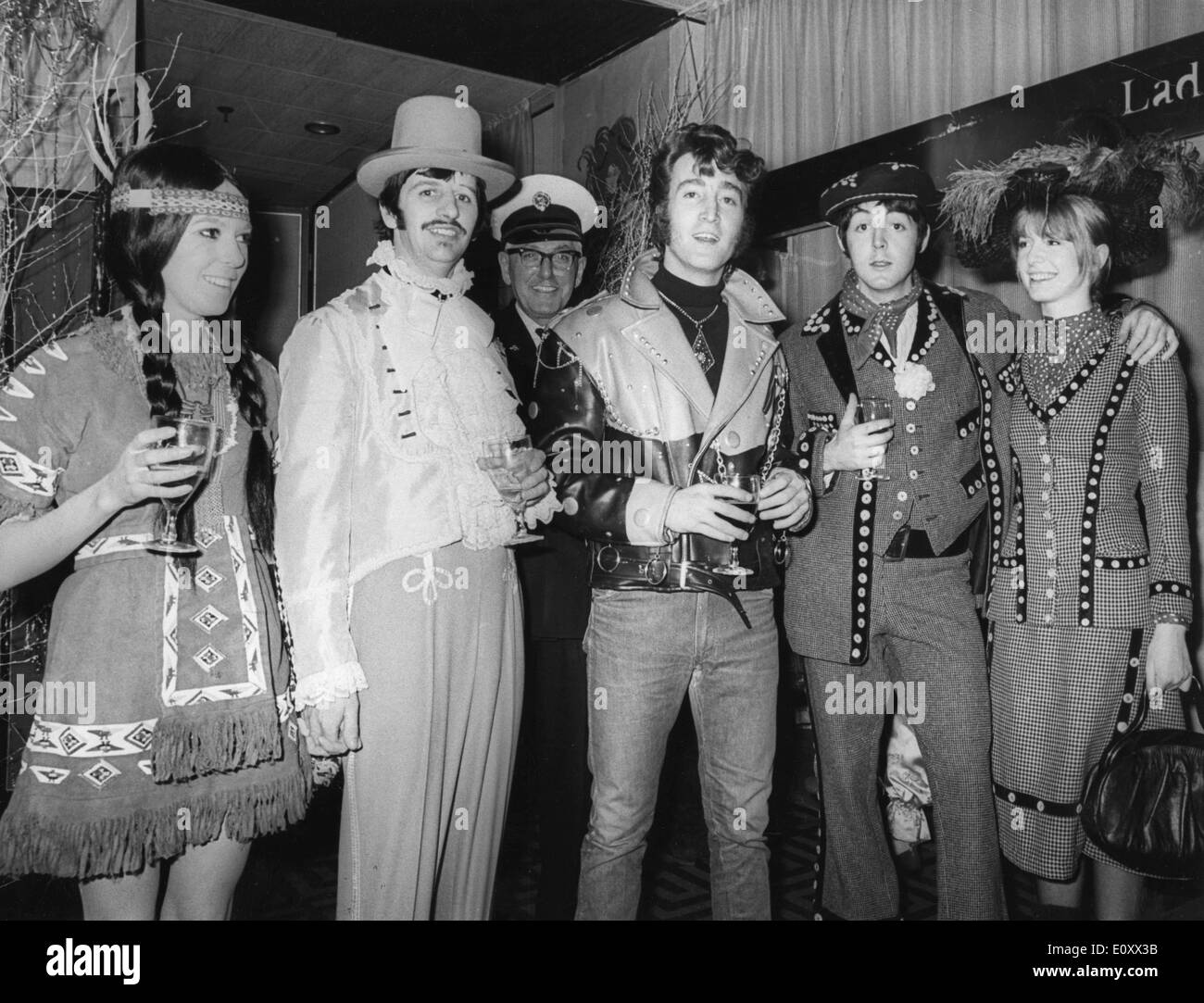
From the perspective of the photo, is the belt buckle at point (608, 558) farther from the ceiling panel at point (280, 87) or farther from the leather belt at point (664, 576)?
the ceiling panel at point (280, 87)

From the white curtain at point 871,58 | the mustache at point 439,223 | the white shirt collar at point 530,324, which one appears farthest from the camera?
the white curtain at point 871,58

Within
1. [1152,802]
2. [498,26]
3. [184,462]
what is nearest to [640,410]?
[184,462]

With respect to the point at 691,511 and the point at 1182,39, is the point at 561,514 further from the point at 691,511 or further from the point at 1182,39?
the point at 1182,39

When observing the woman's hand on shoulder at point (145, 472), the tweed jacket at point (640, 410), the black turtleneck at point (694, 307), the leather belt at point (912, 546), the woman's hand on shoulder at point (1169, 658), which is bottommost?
the woman's hand on shoulder at point (1169, 658)

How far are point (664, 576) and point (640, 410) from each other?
0.33m

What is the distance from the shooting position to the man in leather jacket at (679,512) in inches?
71.0

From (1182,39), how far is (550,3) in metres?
1.85

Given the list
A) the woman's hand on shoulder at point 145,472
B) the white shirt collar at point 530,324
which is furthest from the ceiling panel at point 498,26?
the woman's hand on shoulder at point 145,472

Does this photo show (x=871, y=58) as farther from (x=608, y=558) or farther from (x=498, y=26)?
(x=608, y=558)

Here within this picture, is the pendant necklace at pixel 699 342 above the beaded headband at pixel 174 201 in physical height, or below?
below

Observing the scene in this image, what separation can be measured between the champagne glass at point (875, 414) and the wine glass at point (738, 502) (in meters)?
0.25

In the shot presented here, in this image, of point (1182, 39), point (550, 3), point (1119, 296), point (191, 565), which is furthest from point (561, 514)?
point (550, 3)

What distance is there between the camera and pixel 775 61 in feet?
11.6

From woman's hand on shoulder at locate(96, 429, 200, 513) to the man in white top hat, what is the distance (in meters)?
0.23
